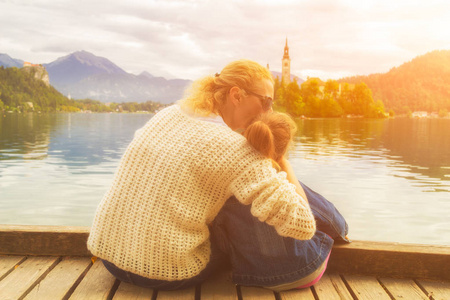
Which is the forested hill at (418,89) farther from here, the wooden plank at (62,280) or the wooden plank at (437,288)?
the wooden plank at (62,280)

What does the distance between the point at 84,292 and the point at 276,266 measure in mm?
995

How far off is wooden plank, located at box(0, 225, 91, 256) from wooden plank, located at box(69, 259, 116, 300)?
0.68 feet

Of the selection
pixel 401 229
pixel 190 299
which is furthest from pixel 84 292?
pixel 401 229

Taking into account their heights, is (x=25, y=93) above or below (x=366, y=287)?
above

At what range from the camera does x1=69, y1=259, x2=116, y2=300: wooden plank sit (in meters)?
2.12

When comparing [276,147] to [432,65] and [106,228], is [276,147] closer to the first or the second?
[106,228]

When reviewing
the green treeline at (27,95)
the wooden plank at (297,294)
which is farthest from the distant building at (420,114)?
the wooden plank at (297,294)

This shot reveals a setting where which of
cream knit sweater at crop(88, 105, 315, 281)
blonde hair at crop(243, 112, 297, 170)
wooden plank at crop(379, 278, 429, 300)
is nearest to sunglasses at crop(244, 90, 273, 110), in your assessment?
blonde hair at crop(243, 112, 297, 170)

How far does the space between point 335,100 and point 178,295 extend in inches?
4225

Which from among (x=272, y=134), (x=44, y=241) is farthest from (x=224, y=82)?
(x=44, y=241)

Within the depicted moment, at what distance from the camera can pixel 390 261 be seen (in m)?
2.41

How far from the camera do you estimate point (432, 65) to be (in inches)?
4926

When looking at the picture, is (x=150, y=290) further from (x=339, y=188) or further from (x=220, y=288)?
(x=339, y=188)

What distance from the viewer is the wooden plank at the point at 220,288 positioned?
213 centimetres
